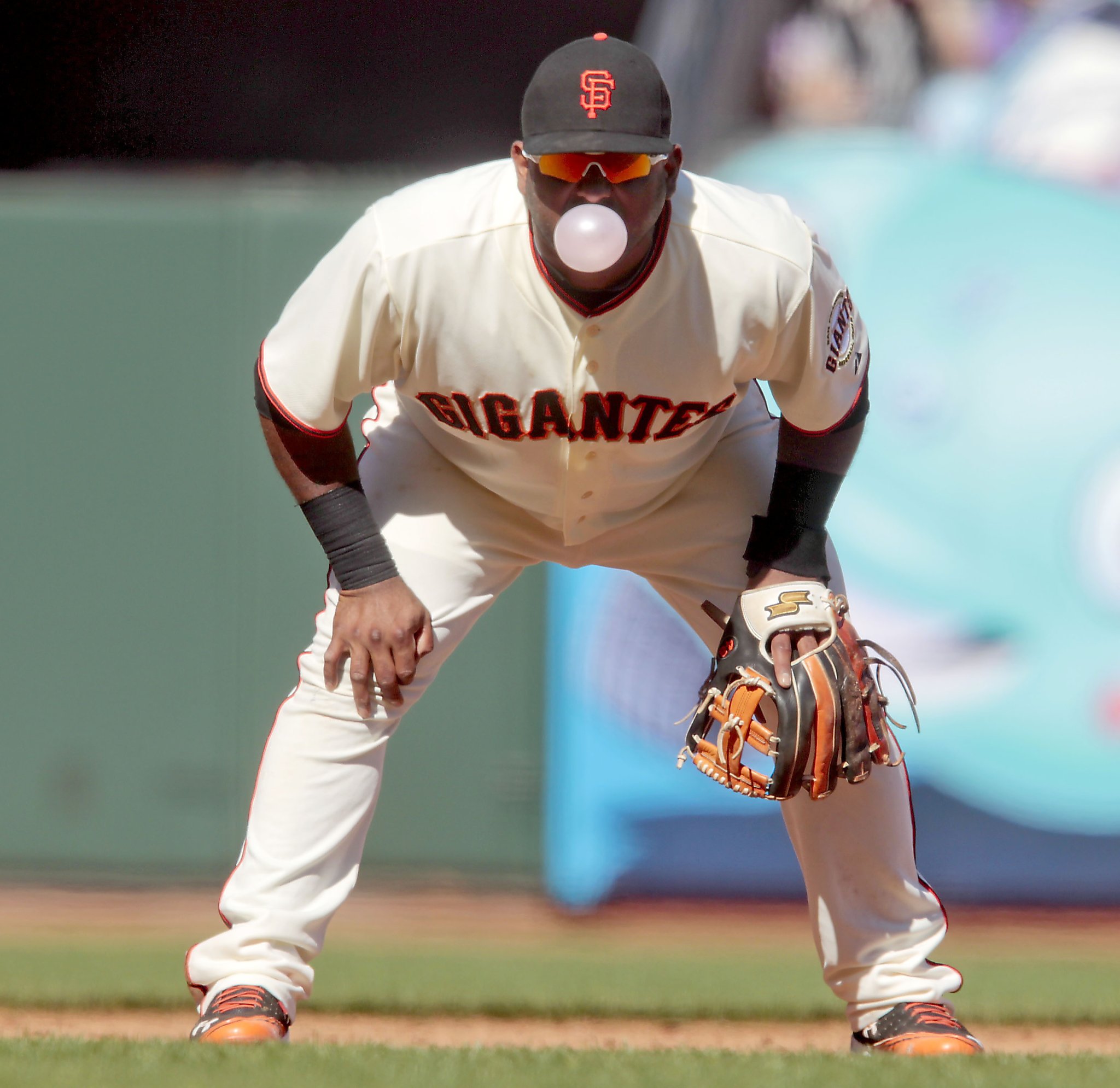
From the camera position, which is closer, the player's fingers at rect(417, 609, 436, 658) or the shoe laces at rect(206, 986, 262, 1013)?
the shoe laces at rect(206, 986, 262, 1013)

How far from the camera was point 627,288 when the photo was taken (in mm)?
2371

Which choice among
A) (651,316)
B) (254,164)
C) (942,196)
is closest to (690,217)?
(651,316)

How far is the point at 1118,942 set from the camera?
5.02 meters

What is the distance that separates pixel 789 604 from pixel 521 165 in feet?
2.91

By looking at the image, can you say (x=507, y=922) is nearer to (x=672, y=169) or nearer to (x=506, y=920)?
(x=506, y=920)

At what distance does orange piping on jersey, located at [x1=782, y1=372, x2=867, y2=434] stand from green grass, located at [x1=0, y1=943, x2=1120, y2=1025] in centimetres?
165

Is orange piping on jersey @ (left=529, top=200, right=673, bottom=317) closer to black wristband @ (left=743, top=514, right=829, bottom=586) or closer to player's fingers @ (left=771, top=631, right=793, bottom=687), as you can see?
black wristband @ (left=743, top=514, right=829, bottom=586)

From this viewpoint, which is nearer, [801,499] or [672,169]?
[672,169]

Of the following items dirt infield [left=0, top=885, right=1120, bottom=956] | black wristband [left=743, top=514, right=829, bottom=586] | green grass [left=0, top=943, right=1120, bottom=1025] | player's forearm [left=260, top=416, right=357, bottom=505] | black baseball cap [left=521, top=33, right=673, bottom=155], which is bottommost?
dirt infield [left=0, top=885, right=1120, bottom=956]

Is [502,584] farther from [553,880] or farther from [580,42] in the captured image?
[553,880]

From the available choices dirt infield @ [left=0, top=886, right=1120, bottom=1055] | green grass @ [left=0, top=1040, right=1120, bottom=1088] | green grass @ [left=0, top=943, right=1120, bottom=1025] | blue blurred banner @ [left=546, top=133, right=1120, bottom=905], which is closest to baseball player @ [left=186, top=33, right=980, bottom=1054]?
green grass @ [left=0, top=1040, right=1120, bottom=1088]

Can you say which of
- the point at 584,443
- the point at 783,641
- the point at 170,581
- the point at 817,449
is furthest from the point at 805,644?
the point at 170,581

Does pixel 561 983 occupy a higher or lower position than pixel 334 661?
lower

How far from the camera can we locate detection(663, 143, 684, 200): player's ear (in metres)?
2.35
